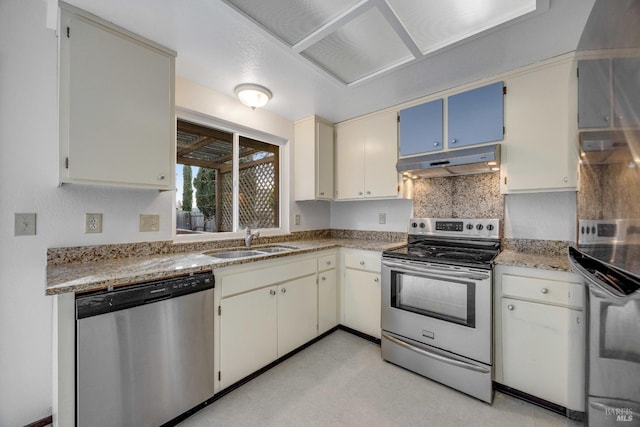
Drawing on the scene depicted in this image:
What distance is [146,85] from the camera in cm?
159

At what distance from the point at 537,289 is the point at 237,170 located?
8.54 feet

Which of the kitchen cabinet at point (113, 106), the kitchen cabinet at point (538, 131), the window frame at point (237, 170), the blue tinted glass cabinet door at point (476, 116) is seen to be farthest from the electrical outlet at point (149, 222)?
the kitchen cabinet at point (538, 131)

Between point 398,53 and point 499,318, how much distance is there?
193 cm

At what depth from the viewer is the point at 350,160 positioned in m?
2.95

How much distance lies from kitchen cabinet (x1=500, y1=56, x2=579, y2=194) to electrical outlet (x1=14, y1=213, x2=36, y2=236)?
3.14 meters

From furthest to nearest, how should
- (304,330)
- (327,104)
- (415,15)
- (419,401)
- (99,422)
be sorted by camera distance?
(327,104), (304,330), (419,401), (415,15), (99,422)

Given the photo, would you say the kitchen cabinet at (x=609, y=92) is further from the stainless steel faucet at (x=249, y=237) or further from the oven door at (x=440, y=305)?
the stainless steel faucet at (x=249, y=237)

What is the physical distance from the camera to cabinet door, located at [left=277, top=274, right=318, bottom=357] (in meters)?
2.11

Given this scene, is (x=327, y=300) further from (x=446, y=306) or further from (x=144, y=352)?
(x=144, y=352)

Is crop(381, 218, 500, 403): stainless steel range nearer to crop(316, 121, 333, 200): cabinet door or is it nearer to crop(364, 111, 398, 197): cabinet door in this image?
crop(364, 111, 398, 197): cabinet door

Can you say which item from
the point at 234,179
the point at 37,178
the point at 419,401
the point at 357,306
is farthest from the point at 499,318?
the point at 37,178

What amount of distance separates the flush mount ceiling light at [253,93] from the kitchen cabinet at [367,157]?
1102 millimetres

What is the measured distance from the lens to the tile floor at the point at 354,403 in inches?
60.8

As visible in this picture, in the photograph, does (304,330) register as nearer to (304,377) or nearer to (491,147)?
(304,377)
